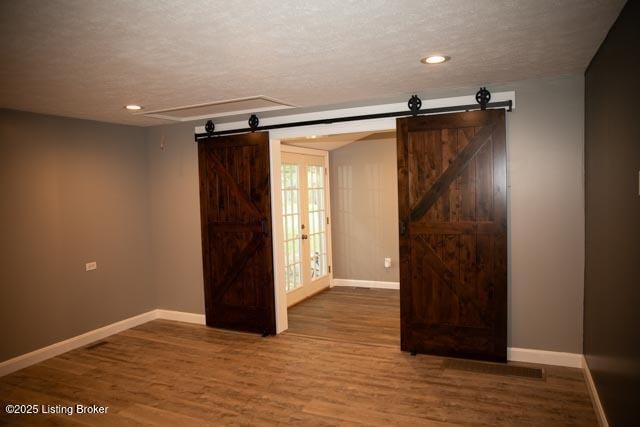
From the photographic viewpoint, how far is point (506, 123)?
362 centimetres

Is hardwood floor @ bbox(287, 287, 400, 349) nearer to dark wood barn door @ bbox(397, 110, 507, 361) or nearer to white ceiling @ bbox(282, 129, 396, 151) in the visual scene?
dark wood barn door @ bbox(397, 110, 507, 361)

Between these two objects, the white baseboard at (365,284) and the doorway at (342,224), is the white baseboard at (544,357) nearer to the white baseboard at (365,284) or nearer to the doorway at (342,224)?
the doorway at (342,224)

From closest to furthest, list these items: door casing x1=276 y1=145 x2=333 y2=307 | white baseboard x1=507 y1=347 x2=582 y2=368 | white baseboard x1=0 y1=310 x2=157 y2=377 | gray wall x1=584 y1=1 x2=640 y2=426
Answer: gray wall x1=584 y1=1 x2=640 y2=426, white baseboard x1=507 y1=347 x2=582 y2=368, white baseboard x1=0 y1=310 x2=157 y2=377, door casing x1=276 y1=145 x2=333 y2=307

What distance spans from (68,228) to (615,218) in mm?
4806

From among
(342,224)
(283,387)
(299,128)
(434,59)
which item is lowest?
(283,387)

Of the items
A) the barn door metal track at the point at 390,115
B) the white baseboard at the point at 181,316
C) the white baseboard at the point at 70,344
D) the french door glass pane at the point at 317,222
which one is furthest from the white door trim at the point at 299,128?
the white baseboard at the point at 70,344

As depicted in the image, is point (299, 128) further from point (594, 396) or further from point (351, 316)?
point (594, 396)

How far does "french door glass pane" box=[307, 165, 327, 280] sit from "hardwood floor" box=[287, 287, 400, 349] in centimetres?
43

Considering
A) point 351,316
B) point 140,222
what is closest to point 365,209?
point 351,316

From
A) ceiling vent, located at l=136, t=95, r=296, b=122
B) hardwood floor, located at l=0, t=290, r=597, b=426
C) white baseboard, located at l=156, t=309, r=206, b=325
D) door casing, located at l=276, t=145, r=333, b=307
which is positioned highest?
ceiling vent, located at l=136, t=95, r=296, b=122

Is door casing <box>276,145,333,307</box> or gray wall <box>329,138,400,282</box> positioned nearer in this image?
door casing <box>276,145,333,307</box>

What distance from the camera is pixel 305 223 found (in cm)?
615

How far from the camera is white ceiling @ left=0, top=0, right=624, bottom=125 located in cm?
206

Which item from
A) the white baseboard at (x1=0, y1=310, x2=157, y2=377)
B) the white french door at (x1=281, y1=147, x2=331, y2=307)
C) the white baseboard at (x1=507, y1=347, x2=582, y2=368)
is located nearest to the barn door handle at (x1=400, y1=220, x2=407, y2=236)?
the white baseboard at (x1=507, y1=347, x2=582, y2=368)
